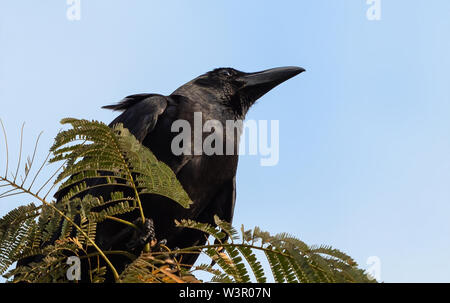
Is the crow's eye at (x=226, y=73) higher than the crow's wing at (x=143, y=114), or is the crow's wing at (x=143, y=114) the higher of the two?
the crow's eye at (x=226, y=73)

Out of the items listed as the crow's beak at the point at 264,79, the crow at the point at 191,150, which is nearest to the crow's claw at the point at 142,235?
the crow at the point at 191,150

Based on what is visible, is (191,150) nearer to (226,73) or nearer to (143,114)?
(143,114)

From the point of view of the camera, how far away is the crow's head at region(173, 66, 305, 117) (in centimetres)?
755

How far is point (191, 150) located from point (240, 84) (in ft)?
6.11

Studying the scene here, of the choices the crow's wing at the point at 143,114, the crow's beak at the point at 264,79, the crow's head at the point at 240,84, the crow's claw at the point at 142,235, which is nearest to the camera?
the crow's claw at the point at 142,235

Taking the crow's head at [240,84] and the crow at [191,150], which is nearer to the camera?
the crow at [191,150]

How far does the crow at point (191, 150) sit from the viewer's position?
246 inches

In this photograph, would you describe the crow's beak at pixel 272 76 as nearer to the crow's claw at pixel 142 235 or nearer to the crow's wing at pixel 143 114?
the crow's wing at pixel 143 114

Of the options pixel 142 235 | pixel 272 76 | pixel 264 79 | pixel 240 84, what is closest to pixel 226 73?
pixel 240 84

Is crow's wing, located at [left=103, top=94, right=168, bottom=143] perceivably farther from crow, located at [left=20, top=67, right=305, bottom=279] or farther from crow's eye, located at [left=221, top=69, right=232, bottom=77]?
crow's eye, located at [left=221, top=69, right=232, bottom=77]

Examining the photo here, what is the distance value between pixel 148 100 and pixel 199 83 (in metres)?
1.17

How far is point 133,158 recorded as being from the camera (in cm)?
333

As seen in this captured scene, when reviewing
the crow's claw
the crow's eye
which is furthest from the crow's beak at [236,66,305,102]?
the crow's claw
